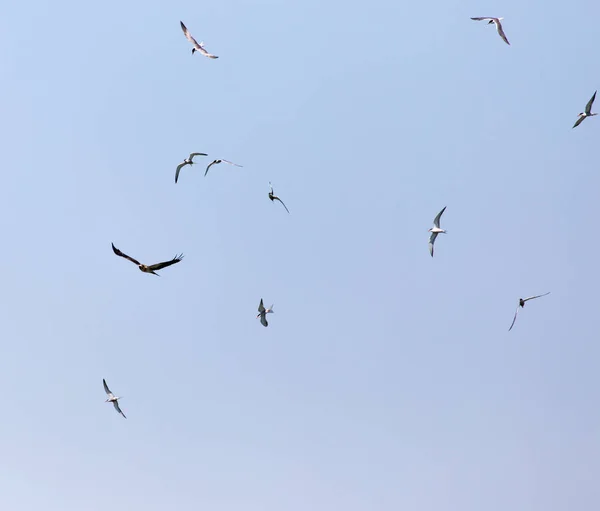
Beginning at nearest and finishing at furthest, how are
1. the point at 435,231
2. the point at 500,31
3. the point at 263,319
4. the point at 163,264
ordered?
1. the point at 163,264
2. the point at 500,31
3. the point at 263,319
4. the point at 435,231

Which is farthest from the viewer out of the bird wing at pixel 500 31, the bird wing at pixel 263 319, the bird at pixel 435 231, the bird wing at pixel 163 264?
the bird at pixel 435 231

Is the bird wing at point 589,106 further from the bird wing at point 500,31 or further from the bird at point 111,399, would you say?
the bird at point 111,399

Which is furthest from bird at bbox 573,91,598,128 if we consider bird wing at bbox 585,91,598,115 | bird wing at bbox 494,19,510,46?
bird wing at bbox 494,19,510,46

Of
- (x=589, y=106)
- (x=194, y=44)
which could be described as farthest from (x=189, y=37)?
(x=589, y=106)

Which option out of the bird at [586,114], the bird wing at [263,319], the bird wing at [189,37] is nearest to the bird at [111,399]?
the bird wing at [263,319]

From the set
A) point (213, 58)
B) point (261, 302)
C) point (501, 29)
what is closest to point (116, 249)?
point (213, 58)

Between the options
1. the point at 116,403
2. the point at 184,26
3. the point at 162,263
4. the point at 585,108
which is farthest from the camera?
the point at 116,403

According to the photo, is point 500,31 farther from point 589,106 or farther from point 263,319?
point 263,319

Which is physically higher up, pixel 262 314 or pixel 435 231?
pixel 435 231

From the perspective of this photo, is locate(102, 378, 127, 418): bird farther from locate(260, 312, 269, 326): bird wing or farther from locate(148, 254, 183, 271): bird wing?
locate(148, 254, 183, 271): bird wing

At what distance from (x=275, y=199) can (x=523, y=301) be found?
91.0 feet

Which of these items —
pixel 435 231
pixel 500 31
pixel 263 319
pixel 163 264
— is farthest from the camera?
pixel 435 231

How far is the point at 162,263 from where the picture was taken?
50.0 meters

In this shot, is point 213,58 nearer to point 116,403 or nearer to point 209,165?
point 209,165
